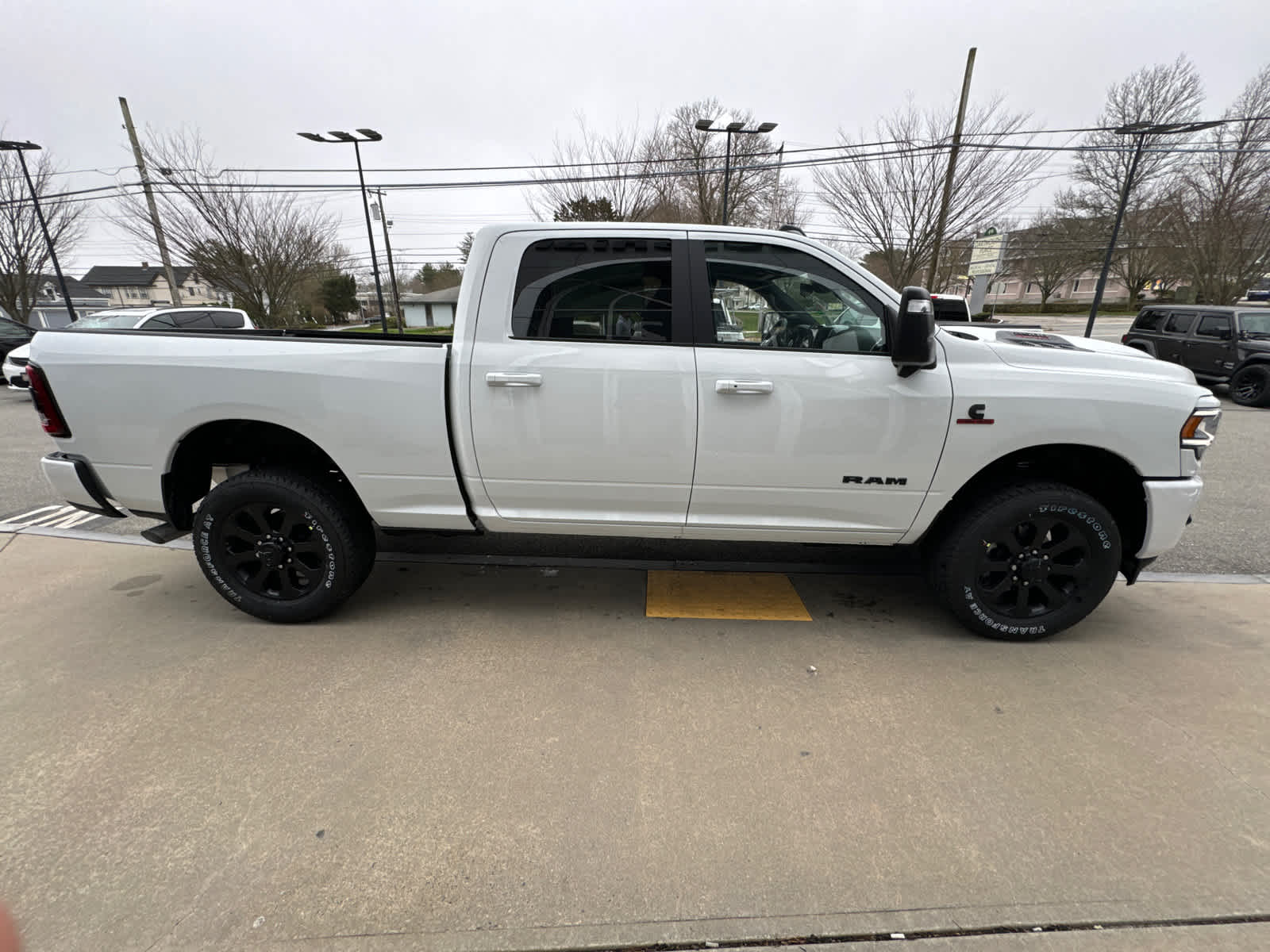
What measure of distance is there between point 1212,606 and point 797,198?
2102 cm

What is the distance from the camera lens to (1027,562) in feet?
9.30

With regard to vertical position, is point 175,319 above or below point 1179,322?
above

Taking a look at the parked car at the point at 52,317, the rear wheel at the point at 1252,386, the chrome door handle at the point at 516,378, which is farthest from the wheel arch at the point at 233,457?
the parked car at the point at 52,317

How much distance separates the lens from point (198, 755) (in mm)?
2158

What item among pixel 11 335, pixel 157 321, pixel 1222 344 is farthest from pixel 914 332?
pixel 11 335

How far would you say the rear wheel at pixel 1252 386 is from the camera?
1062 cm

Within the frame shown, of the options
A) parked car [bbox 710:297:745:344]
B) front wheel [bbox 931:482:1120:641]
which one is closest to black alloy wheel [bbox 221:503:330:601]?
parked car [bbox 710:297:745:344]

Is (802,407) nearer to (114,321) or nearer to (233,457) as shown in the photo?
(233,457)

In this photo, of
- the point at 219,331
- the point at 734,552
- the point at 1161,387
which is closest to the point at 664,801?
the point at 734,552

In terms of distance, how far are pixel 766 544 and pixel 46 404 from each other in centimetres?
407

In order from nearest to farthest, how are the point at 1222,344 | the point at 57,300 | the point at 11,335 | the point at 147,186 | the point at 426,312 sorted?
1. the point at 1222,344
2. the point at 11,335
3. the point at 147,186
4. the point at 57,300
5. the point at 426,312

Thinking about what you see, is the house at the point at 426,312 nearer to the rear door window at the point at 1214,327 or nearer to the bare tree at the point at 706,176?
the bare tree at the point at 706,176

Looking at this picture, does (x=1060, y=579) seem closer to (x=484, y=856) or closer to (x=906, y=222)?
(x=484, y=856)

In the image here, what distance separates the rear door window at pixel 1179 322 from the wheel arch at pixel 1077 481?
13.1 metres
